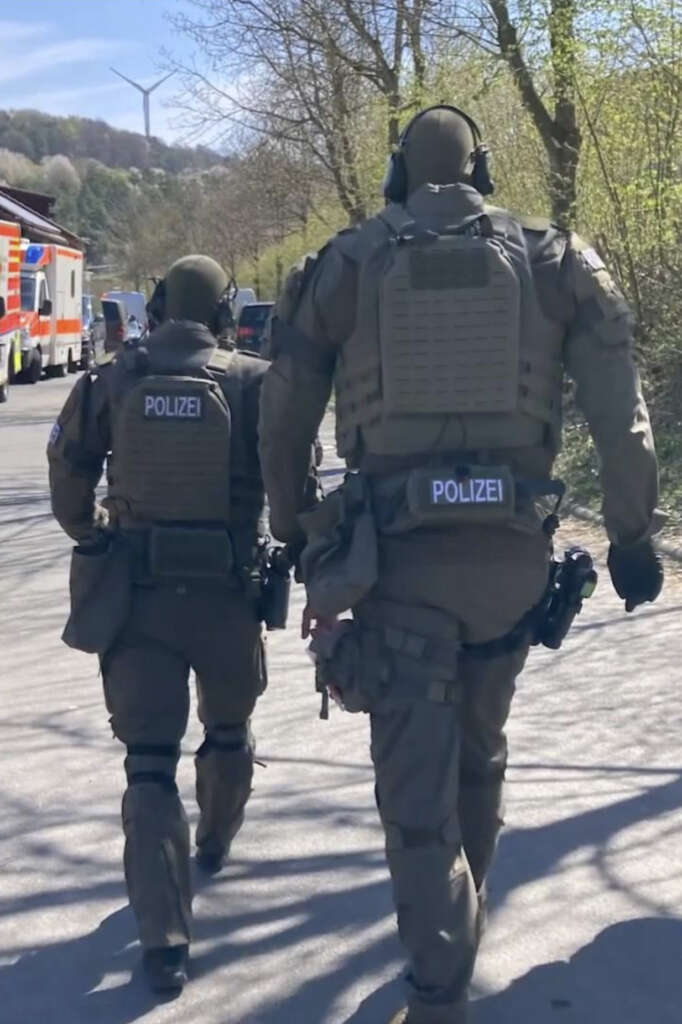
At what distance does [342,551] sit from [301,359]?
1.51 feet

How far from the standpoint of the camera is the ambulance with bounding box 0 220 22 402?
27.8 m

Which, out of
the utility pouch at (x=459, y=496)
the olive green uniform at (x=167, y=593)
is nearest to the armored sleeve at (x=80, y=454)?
the olive green uniform at (x=167, y=593)

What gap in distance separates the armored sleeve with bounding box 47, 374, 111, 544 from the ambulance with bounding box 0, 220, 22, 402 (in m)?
23.6

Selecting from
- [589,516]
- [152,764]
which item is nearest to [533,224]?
[152,764]

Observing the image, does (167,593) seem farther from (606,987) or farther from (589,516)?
(589,516)

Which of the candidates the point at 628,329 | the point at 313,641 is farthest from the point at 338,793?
the point at 628,329

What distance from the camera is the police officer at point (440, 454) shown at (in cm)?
342

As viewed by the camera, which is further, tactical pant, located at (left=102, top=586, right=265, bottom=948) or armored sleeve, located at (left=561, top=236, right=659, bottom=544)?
tactical pant, located at (left=102, top=586, right=265, bottom=948)

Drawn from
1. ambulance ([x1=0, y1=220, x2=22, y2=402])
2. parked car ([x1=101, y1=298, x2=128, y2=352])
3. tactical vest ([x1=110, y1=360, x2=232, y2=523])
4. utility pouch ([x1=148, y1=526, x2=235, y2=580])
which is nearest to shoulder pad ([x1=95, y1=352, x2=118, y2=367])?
tactical vest ([x1=110, y1=360, x2=232, y2=523])

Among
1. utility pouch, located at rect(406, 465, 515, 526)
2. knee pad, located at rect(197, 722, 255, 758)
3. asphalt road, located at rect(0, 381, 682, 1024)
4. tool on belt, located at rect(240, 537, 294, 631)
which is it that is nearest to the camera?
utility pouch, located at rect(406, 465, 515, 526)

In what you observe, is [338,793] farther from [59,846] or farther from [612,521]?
[612,521]

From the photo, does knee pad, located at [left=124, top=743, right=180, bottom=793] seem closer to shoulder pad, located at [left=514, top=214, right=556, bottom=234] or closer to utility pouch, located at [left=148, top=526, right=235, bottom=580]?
utility pouch, located at [left=148, top=526, right=235, bottom=580]

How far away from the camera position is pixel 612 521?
3.55m

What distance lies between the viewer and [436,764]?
11.2ft
